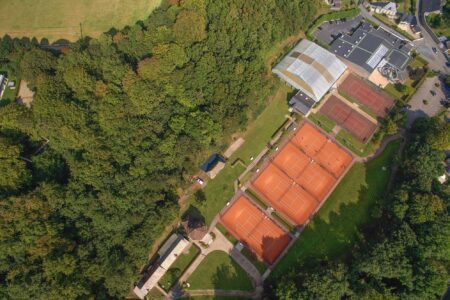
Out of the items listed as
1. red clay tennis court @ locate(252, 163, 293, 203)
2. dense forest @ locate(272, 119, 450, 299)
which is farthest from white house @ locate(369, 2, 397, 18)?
red clay tennis court @ locate(252, 163, 293, 203)

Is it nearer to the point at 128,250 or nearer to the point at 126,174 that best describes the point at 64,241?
the point at 128,250

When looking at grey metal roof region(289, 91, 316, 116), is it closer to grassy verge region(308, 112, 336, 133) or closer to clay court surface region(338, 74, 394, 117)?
grassy verge region(308, 112, 336, 133)

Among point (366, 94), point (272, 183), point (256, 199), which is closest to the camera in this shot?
point (256, 199)

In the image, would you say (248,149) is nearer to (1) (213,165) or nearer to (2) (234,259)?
(1) (213,165)

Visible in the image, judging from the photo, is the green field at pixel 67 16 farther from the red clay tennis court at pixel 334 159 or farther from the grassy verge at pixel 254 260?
the grassy verge at pixel 254 260

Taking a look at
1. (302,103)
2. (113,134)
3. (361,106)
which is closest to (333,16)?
(361,106)
